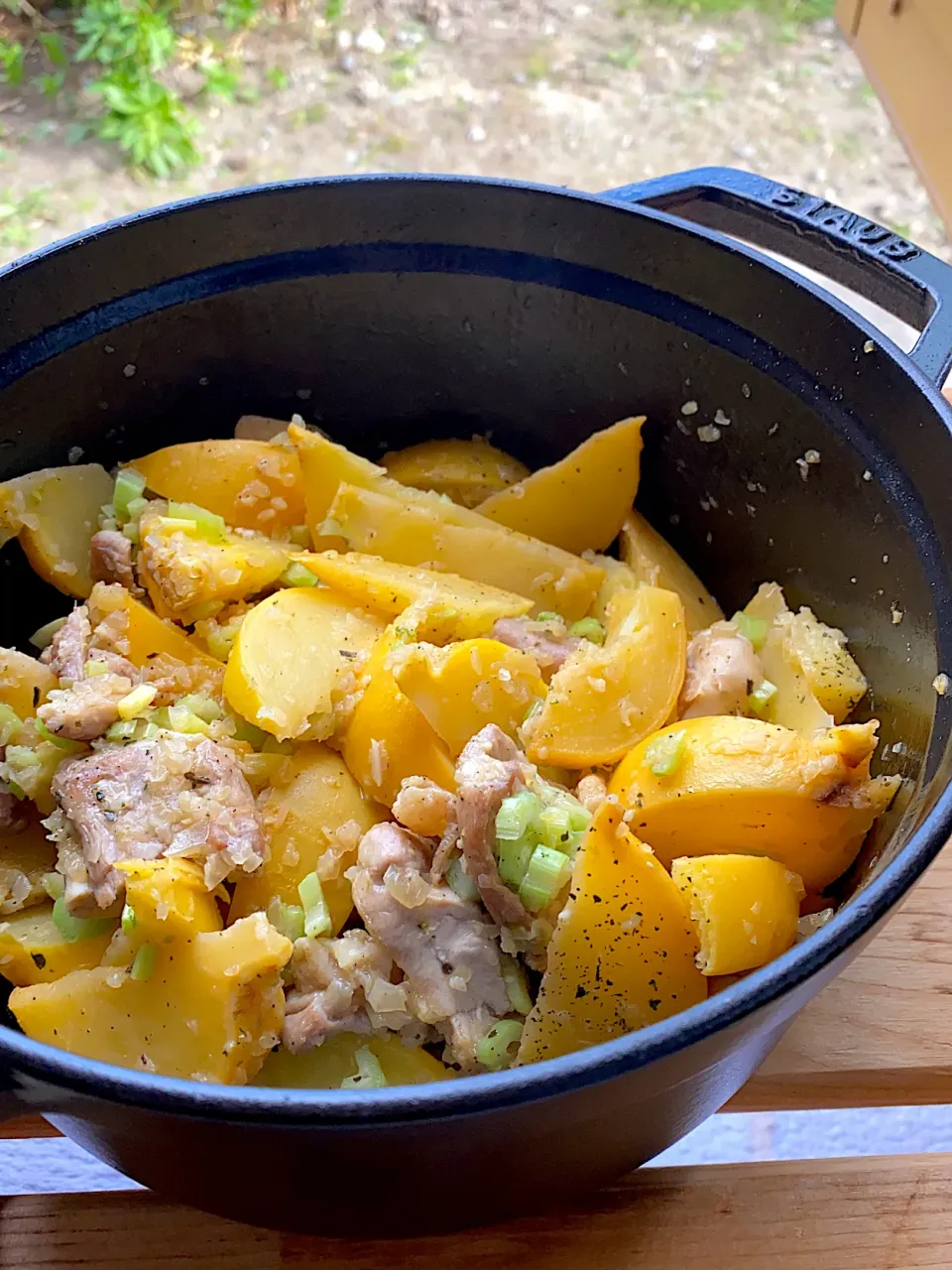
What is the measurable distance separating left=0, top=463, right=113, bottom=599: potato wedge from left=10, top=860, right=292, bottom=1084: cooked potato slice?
51cm

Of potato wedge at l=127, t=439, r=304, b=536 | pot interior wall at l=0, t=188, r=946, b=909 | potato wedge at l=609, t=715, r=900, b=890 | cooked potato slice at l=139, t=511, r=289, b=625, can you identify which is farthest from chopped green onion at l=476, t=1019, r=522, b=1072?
potato wedge at l=127, t=439, r=304, b=536

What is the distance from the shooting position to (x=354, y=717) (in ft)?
3.84

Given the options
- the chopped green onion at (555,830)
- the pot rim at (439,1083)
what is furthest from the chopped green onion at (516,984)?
the pot rim at (439,1083)

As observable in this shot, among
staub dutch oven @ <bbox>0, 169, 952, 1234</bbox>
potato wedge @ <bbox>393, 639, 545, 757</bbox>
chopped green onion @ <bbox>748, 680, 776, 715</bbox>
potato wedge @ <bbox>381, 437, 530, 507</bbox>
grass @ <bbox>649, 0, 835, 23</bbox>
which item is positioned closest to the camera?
staub dutch oven @ <bbox>0, 169, 952, 1234</bbox>

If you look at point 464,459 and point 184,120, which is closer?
point 464,459

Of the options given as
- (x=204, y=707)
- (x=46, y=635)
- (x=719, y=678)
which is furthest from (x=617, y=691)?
(x=46, y=635)

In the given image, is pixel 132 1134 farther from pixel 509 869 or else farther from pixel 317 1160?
pixel 509 869

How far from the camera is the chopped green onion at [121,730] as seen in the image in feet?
3.79

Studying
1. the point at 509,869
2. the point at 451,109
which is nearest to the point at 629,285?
the point at 509,869

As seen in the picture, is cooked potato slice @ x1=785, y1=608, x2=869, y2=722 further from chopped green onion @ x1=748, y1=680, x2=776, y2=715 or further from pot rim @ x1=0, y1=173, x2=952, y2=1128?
pot rim @ x1=0, y1=173, x2=952, y2=1128

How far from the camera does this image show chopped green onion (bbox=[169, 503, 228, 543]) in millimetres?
1323

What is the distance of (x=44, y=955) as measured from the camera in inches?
41.5

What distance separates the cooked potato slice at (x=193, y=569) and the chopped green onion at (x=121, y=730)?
0.56 ft

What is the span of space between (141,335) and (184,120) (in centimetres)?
192
